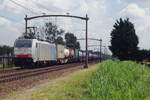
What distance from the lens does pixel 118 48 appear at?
78875 millimetres

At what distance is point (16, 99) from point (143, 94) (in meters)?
5.28

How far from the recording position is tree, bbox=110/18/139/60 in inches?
3076

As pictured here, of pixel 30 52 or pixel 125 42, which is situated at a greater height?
pixel 125 42

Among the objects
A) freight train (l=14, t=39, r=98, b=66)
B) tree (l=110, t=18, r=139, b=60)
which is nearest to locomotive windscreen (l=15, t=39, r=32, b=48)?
freight train (l=14, t=39, r=98, b=66)

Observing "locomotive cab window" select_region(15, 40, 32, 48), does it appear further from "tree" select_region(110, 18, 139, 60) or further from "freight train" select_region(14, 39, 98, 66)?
"tree" select_region(110, 18, 139, 60)

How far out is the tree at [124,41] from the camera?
78.1 metres

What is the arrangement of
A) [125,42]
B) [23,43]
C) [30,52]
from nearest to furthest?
[30,52] → [23,43] → [125,42]

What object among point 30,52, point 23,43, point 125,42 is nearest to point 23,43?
point 23,43

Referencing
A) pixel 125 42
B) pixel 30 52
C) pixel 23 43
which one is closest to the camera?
pixel 30 52

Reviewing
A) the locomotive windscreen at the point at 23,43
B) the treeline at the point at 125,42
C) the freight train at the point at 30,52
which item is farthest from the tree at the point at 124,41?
the locomotive windscreen at the point at 23,43

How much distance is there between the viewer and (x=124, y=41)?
78375 mm

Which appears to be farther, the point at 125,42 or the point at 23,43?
the point at 125,42

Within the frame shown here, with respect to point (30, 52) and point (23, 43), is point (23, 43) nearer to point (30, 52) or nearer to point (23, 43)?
point (23, 43)

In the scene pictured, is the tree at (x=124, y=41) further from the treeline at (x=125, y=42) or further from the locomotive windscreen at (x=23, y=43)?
the locomotive windscreen at (x=23, y=43)
